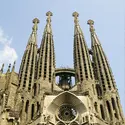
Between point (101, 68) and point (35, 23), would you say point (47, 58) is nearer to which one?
point (101, 68)

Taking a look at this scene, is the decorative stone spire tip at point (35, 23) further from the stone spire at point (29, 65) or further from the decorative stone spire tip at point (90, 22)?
the decorative stone spire tip at point (90, 22)

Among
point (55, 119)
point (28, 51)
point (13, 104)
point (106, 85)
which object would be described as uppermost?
point (28, 51)

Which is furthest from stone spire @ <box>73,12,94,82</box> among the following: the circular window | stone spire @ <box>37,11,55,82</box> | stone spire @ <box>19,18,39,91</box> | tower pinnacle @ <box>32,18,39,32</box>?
tower pinnacle @ <box>32,18,39,32</box>

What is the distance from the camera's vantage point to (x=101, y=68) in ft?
98.7

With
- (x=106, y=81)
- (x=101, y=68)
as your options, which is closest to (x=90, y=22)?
(x=101, y=68)

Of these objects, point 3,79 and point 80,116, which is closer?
point 80,116

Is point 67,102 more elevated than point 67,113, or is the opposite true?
point 67,102

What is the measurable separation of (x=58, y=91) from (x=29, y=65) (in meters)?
6.29

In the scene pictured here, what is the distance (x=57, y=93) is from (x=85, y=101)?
307cm

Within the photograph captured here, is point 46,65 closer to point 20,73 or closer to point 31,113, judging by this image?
point 20,73

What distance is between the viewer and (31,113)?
1003 inches

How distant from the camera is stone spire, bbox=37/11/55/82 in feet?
95.0

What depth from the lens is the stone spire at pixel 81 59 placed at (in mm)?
29016

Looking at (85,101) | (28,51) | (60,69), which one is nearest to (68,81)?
(60,69)
